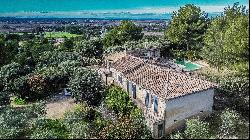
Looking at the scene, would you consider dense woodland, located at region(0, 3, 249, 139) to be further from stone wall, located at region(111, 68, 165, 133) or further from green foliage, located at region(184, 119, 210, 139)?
stone wall, located at region(111, 68, 165, 133)

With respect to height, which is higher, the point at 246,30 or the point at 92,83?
the point at 246,30

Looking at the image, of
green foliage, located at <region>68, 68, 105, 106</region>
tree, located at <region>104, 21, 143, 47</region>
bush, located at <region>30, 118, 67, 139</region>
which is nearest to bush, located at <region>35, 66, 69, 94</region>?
green foliage, located at <region>68, 68, 105, 106</region>

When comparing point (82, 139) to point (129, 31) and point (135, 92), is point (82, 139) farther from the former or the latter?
point (129, 31)

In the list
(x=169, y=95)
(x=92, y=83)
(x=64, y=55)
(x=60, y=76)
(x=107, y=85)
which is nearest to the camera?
(x=169, y=95)

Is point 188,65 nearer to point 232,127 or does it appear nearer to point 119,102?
point 119,102

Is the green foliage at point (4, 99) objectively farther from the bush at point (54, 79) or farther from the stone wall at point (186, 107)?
the stone wall at point (186, 107)

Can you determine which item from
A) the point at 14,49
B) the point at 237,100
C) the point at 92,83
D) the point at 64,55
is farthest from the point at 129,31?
the point at 237,100

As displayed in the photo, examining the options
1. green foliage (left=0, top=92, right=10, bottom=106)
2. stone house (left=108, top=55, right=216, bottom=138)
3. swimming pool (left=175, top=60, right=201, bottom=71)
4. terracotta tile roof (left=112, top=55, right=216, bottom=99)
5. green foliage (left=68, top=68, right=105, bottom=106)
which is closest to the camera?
stone house (left=108, top=55, right=216, bottom=138)
